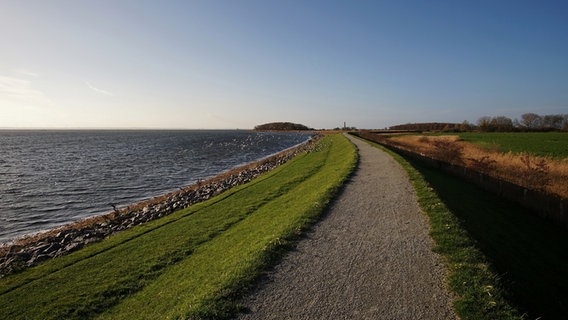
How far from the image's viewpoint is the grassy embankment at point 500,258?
5.43 m

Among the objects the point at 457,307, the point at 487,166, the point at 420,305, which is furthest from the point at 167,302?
the point at 487,166

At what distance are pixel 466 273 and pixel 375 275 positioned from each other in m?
1.82

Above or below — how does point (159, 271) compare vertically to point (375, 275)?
below

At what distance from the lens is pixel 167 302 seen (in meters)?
6.36

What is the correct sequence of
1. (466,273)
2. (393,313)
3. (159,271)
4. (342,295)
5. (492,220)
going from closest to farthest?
(393,313), (342,295), (466,273), (159,271), (492,220)

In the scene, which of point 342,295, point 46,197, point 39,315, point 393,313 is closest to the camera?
point 393,313

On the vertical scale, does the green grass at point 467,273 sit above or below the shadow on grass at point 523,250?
above

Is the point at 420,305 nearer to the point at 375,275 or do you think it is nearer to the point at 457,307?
the point at 457,307

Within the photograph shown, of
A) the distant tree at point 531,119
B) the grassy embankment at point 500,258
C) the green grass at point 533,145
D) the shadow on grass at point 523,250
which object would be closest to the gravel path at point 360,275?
the grassy embankment at point 500,258

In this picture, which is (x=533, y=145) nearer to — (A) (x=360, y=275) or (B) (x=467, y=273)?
(B) (x=467, y=273)

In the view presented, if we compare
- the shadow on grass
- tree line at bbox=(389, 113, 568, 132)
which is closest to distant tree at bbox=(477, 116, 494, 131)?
tree line at bbox=(389, 113, 568, 132)

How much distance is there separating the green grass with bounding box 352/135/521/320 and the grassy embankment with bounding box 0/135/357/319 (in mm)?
3838

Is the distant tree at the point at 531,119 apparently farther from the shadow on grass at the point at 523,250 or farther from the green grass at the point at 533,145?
the shadow on grass at the point at 523,250

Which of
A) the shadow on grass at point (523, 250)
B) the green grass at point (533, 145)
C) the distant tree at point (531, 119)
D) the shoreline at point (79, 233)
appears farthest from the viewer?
the distant tree at point (531, 119)
